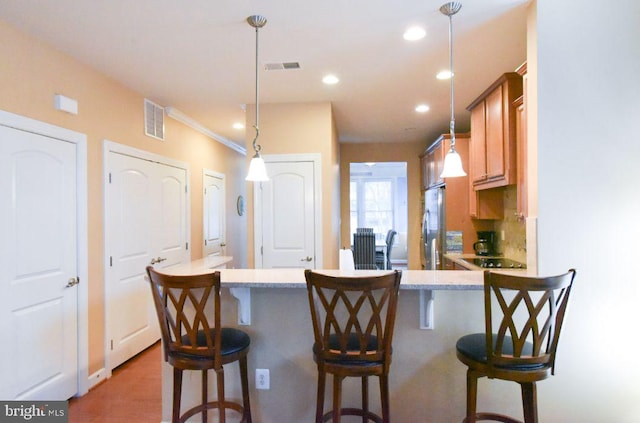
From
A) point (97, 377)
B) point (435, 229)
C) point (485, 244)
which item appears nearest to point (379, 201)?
point (435, 229)

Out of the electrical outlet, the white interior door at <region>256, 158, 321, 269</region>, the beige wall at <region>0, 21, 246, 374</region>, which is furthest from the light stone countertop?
the white interior door at <region>256, 158, 321, 269</region>

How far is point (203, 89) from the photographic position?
338cm

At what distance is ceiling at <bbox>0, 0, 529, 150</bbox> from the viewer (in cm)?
207

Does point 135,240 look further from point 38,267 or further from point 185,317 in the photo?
point 185,317

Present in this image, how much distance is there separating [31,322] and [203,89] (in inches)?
92.0

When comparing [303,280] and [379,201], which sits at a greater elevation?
[379,201]

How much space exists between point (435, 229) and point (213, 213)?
3203mm

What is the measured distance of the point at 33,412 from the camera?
89.4 inches

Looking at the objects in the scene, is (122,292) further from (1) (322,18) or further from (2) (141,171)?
(1) (322,18)

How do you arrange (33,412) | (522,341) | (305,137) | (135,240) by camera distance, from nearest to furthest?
(522,341)
(33,412)
(135,240)
(305,137)

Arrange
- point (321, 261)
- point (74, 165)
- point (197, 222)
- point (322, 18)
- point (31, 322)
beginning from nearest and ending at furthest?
point (322, 18), point (31, 322), point (74, 165), point (321, 261), point (197, 222)

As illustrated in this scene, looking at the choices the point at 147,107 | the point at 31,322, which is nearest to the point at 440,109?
the point at 147,107

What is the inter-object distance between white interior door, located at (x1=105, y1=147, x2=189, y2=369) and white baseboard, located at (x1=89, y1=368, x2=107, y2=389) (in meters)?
0.10

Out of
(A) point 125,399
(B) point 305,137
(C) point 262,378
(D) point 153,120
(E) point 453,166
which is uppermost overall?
(D) point 153,120
